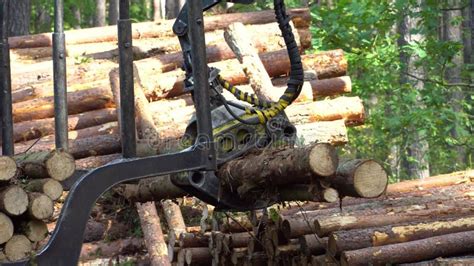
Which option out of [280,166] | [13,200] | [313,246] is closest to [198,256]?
[313,246]

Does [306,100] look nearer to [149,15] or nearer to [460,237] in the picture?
[460,237]

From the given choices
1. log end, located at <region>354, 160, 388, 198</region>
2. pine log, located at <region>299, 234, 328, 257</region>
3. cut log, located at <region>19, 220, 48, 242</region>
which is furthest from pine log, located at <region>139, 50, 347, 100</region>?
log end, located at <region>354, 160, 388, 198</region>

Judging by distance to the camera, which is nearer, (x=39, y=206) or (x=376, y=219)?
(x=39, y=206)

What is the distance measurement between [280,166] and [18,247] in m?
2.15

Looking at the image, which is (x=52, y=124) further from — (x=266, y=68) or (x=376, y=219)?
(x=376, y=219)

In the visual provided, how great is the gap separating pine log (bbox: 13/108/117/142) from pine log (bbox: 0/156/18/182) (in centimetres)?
582

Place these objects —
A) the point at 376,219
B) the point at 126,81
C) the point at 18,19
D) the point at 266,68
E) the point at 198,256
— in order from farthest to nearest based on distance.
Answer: the point at 18,19, the point at 266,68, the point at 198,256, the point at 376,219, the point at 126,81

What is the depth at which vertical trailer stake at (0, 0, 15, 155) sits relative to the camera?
9.30 metres

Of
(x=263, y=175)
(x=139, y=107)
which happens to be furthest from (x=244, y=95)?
(x=139, y=107)

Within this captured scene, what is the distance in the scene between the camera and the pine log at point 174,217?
36.5ft

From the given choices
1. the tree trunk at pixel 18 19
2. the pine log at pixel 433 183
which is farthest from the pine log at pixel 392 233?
the tree trunk at pixel 18 19

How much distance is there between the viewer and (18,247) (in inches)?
307

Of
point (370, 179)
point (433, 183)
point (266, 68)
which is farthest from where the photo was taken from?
point (266, 68)

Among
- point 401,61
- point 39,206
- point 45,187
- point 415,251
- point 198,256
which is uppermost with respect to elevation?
point 45,187
